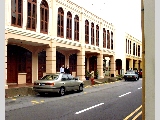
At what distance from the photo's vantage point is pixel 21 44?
70.0 feet

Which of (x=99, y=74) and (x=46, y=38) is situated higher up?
(x=46, y=38)

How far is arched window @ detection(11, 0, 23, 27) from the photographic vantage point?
55.1ft

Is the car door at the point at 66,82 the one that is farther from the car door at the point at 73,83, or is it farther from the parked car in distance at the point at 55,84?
the car door at the point at 73,83

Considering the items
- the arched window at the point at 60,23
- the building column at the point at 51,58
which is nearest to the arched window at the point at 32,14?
the building column at the point at 51,58

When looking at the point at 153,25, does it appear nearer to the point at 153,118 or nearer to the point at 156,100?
the point at 156,100

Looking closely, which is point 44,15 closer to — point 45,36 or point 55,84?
point 45,36

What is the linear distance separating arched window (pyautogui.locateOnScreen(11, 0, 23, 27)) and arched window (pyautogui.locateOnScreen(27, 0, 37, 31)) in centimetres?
94

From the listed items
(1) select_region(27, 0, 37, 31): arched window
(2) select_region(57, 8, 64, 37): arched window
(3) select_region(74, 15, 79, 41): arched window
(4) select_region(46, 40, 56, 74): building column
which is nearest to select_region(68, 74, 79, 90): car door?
(4) select_region(46, 40, 56, 74): building column

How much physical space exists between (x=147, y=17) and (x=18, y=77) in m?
18.7

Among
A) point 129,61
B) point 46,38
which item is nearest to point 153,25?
point 46,38

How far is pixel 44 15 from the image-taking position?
794 inches

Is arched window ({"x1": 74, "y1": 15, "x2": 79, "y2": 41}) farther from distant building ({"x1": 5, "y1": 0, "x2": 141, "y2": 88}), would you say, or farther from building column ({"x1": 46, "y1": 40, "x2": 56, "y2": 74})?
building column ({"x1": 46, "y1": 40, "x2": 56, "y2": 74})

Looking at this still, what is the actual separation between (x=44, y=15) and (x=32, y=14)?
149 cm

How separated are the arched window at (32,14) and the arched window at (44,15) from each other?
941 mm
